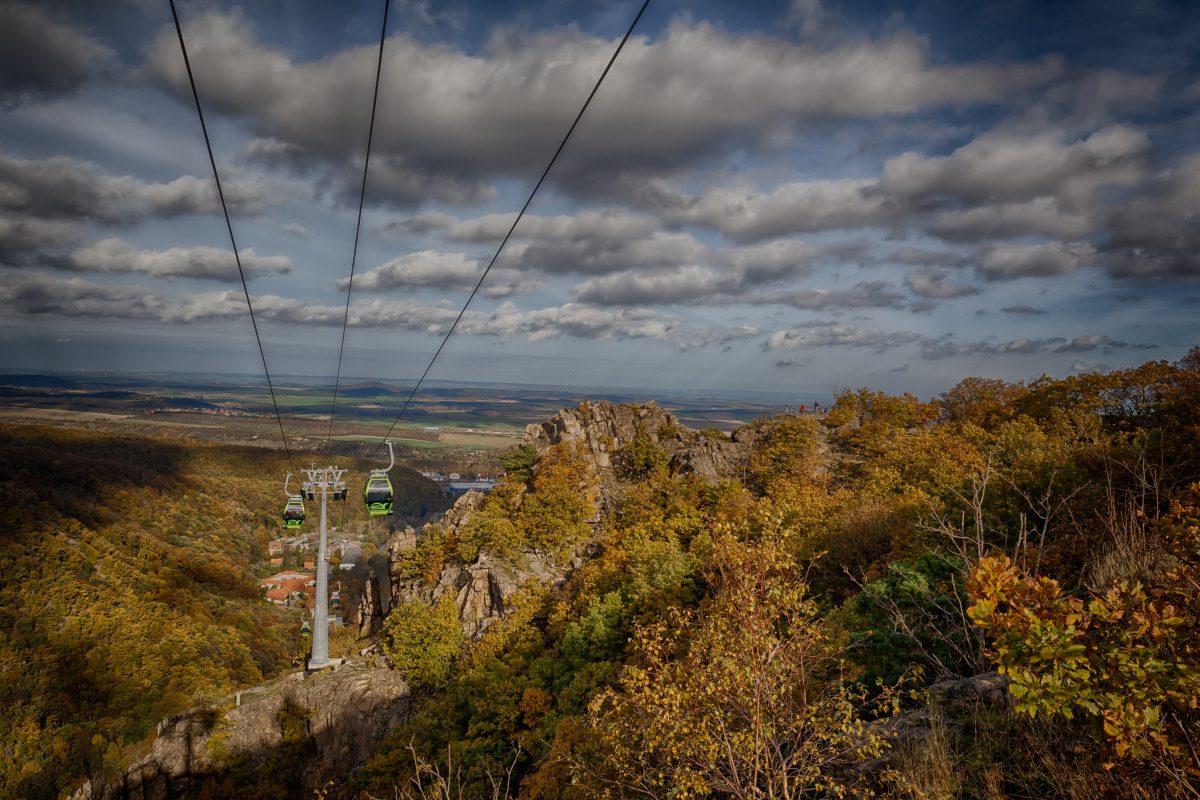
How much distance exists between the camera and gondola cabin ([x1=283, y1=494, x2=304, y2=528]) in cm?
2803

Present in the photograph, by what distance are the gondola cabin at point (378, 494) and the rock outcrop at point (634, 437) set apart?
2104cm

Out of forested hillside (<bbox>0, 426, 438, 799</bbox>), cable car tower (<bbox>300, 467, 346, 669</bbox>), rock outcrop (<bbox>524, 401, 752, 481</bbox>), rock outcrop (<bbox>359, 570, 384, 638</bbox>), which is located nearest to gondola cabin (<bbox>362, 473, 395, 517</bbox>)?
cable car tower (<bbox>300, 467, 346, 669</bbox>)

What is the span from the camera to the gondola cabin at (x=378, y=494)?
2405cm

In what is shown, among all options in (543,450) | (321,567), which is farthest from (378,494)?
(543,450)

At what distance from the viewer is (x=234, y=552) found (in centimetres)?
9938

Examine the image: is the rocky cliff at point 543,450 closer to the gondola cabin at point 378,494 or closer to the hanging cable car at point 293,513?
the hanging cable car at point 293,513

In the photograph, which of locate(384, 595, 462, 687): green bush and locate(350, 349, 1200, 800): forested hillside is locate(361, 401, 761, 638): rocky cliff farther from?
locate(384, 595, 462, 687): green bush

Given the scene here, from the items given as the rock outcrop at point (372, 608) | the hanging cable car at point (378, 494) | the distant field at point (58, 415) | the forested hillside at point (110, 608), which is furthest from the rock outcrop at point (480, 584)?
the distant field at point (58, 415)

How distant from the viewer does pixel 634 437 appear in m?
46.3

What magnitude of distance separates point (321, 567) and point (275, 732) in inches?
315

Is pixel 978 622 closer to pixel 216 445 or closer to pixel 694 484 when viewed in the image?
pixel 694 484

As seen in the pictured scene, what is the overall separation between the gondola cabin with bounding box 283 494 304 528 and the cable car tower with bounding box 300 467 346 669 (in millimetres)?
623

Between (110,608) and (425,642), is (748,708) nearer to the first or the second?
(425,642)

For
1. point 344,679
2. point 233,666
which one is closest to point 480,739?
point 344,679
